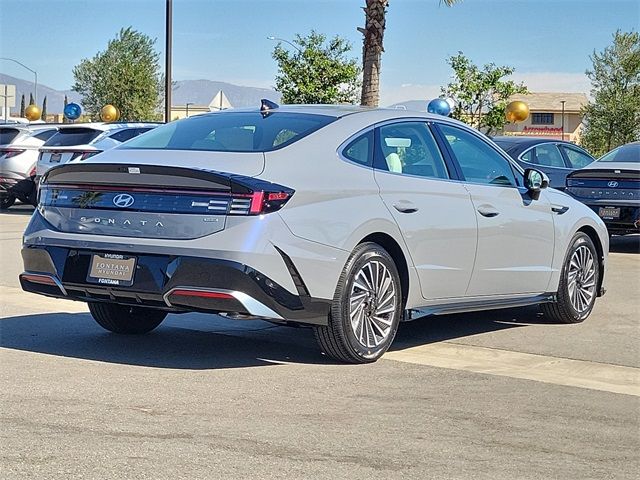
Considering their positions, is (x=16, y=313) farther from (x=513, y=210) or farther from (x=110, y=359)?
(x=513, y=210)

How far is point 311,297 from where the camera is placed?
6332 mm

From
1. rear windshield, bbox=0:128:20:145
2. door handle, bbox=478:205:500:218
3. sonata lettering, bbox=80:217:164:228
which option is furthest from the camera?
rear windshield, bbox=0:128:20:145

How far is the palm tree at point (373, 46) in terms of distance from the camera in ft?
72.7

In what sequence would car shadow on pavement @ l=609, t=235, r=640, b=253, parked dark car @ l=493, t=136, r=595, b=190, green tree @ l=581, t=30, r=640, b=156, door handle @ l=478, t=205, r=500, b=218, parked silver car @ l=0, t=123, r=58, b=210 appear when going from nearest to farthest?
door handle @ l=478, t=205, r=500, b=218
car shadow on pavement @ l=609, t=235, r=640, b=253
parked dark car @ l=493, t=136, r=595, b=190
parked silver car @ l=0, t=123, r=58, b=210
green tree @ l=581, t=30, r=640, b=156

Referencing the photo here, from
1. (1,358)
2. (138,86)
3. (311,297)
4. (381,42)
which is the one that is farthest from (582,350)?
(138,86)

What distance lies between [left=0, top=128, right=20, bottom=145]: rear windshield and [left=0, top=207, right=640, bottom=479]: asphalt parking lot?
39.4 feet

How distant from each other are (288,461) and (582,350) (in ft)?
12.0

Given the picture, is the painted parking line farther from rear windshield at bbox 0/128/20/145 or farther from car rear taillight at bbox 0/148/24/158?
rear windshield at bbox 0/128/20/145

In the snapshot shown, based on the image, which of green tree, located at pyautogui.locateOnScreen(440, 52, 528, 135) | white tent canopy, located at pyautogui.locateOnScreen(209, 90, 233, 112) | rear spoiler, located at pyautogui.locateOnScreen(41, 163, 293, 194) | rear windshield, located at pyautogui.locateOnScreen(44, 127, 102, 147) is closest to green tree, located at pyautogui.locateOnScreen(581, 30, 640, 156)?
green tree, located at pyautogui.locateOnScreen(440, 52, 528, 135)

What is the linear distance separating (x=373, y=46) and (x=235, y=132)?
15.8 meters

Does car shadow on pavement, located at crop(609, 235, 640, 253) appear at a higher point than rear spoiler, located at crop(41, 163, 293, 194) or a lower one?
lower

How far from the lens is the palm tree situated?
72.7ft

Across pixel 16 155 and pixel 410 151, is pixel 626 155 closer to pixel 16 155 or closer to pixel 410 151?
pixel 410 151

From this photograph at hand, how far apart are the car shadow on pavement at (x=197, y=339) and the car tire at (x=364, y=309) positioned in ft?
0.80
